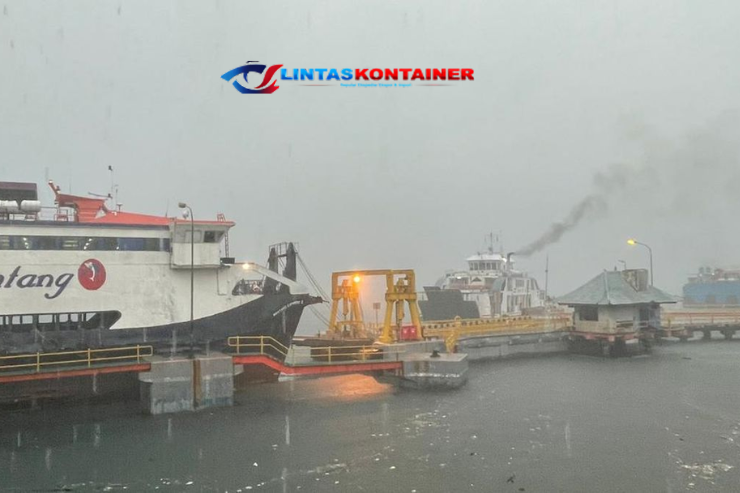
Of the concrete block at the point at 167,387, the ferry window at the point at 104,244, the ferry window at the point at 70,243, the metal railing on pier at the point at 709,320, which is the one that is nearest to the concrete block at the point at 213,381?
the concrete block at the point at 167,387

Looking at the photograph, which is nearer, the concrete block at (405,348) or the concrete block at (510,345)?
the concrete block at (405,348)

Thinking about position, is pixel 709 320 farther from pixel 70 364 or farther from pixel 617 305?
pixel 70 364

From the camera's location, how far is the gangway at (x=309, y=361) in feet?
89.5

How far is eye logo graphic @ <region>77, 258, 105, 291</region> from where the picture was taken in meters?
26.5

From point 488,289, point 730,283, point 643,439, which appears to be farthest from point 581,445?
point 730,283

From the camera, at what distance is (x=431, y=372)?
30.7 metres

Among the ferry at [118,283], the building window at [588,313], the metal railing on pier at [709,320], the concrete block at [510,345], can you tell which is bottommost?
the concrete block at [510,345]

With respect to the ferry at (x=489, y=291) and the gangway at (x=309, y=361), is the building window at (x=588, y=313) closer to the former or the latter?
the ferry at (x=489, y=291)

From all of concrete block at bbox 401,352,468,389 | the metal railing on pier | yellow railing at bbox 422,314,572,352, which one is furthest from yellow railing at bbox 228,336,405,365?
the metal railing on pier

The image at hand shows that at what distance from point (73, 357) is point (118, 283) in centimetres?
401

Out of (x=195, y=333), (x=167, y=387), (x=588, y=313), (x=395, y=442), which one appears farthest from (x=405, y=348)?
(x=588, y=313)

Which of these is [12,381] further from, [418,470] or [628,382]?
[628,382]

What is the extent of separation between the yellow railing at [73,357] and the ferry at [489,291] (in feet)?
133

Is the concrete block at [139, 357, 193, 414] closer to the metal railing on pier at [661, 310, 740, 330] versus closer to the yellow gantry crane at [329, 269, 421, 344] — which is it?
the yellow gantry crane at [329, 269, 421, 344]
